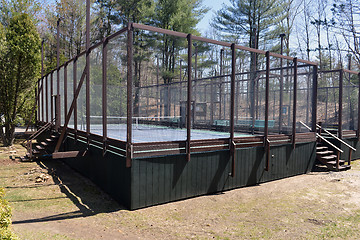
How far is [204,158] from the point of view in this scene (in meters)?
7.89

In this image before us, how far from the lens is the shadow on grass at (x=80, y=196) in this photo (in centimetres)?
629

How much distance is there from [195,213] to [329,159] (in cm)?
775

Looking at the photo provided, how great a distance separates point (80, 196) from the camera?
7730 mm

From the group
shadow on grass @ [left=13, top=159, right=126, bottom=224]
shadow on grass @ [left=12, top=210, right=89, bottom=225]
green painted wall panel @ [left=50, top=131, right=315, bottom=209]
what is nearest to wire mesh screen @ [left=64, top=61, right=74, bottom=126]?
green painted wall panel @ [left=50, top=131, right=315, bottom=209]

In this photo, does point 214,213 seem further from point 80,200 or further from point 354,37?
point 354,37

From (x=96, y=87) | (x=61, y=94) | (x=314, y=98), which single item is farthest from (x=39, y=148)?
(x=314, y=98)

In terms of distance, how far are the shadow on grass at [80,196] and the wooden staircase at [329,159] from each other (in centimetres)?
873

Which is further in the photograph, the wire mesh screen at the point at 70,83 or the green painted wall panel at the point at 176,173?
the wire mesh screen at the point at 70,83

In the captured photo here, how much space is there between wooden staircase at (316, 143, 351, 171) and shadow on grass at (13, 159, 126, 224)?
8.73 meters

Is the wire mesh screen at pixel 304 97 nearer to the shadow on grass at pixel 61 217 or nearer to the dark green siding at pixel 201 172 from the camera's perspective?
the dark green siding at pixel 201 172

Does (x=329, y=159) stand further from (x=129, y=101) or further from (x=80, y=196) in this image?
(x=80, y=196)

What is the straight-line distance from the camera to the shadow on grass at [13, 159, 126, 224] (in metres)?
6.29

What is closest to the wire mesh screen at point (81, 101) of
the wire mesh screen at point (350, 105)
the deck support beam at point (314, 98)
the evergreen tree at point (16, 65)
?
the evergreen tree at point (16, 65)

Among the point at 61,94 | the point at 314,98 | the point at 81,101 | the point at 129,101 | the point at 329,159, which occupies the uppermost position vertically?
the point at 61,94
